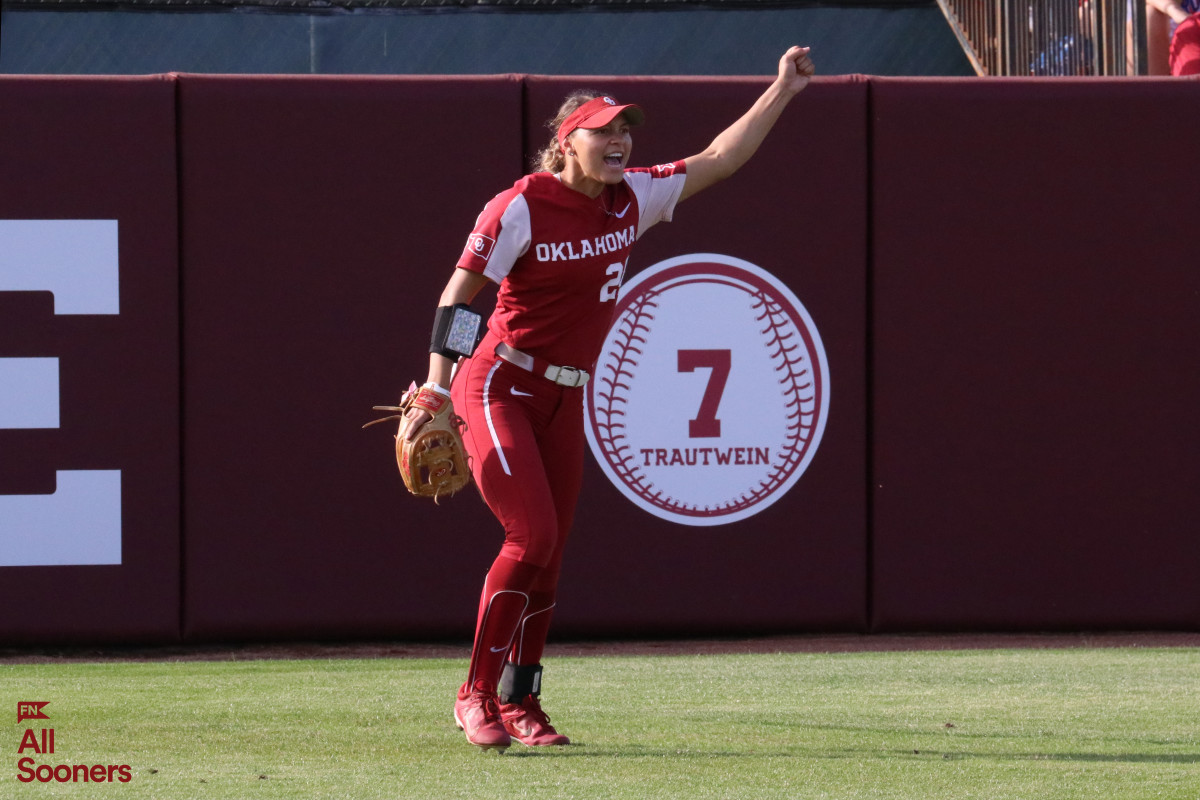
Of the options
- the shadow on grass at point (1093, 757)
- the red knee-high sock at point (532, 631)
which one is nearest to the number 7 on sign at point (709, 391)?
the red knee-high sock at point (532, 631)

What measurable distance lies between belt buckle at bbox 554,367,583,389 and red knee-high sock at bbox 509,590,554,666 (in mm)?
551

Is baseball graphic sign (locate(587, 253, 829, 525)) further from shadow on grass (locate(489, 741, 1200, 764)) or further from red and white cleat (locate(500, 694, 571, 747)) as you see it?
shadow on grass (locate(489, 741, 1200, 764))

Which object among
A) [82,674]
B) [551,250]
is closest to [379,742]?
[551,250]

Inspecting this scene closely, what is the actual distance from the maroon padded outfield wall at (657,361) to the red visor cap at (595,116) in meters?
2.43

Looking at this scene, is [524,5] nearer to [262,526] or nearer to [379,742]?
[262,526]

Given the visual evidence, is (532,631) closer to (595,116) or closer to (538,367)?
(538,367)

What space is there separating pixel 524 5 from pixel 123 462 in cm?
426

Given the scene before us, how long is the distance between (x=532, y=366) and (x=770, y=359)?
2709 mm

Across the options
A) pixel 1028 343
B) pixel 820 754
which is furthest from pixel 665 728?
pixel 1028 343

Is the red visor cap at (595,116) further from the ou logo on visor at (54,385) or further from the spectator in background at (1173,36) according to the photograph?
the spectator in background at (1173,36)

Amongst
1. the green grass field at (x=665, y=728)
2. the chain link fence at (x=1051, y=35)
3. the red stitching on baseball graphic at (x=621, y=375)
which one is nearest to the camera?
the green grass field at (x=665, y=728)

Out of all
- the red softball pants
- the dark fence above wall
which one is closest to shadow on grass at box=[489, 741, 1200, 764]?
the red softball pants

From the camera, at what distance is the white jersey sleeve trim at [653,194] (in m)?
4.13

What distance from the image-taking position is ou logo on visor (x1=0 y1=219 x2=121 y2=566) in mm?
6168
